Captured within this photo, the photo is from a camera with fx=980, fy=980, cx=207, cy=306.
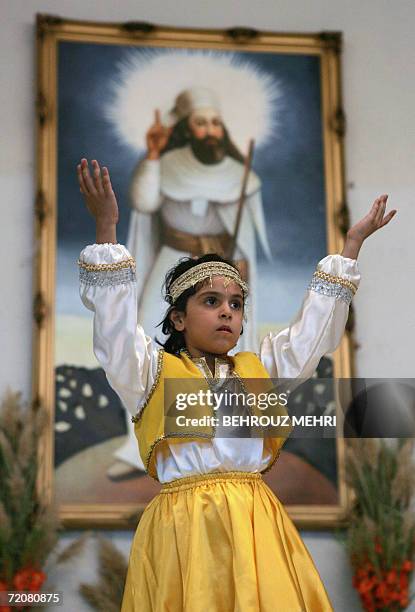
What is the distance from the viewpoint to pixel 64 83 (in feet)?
13.6

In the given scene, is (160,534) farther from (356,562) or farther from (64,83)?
(64,83)

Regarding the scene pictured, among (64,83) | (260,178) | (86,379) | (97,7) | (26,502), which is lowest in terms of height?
(26,502)

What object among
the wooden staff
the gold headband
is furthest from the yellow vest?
the wooden staff

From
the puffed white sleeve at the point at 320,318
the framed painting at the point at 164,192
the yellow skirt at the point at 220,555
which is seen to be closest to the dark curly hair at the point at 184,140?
the framed painting at the point at 164,192

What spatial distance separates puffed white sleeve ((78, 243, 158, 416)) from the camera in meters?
2.23

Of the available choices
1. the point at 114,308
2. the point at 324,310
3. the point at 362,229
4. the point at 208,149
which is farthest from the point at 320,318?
the point at 208,149

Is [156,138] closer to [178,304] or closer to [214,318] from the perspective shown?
[178,304]

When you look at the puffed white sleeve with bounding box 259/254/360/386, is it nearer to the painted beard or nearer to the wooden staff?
the wooden staff

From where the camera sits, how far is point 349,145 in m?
4.30

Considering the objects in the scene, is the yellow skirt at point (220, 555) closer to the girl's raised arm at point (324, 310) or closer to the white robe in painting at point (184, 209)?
the girl's raised arm at point (324, 310)

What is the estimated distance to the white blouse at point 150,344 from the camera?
2.23m

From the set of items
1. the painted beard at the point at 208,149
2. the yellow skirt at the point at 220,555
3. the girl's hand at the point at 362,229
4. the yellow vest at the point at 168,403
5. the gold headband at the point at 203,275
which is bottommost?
the yellow skirt at the point at 220,555

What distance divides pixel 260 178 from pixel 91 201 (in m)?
2.01

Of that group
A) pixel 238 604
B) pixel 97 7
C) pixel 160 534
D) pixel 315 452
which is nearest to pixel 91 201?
pixel 160 534
